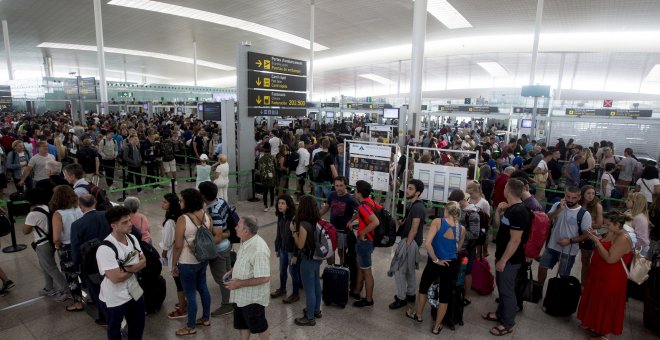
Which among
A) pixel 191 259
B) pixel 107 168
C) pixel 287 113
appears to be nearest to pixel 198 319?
pixel 191 259

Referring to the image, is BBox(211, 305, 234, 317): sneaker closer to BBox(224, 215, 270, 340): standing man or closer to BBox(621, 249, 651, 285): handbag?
BBox(224, 215, 270, 340): standing man

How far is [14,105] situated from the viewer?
33.9 m

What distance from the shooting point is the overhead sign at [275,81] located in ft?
29.2

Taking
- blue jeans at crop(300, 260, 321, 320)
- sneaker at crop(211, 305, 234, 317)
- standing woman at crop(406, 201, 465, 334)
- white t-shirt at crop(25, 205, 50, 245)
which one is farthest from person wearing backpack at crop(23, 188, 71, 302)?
standing woman at crop(406, 201, 465, 334)

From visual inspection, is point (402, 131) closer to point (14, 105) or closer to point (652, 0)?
point (652, 0)

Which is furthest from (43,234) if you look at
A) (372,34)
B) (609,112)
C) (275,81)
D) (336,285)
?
(372,34)

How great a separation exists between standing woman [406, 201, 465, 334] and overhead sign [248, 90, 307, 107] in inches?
248

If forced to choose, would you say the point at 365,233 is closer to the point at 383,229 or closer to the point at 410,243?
the point at 383,229

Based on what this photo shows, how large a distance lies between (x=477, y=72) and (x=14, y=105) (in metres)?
47.1

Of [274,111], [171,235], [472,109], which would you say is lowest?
[171,235]

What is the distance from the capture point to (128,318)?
10.6ft

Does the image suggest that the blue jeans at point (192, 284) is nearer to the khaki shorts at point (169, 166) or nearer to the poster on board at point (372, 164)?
the poster on board at point (372, 164)

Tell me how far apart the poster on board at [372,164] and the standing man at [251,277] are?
4.21 m

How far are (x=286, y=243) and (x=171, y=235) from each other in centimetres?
125
